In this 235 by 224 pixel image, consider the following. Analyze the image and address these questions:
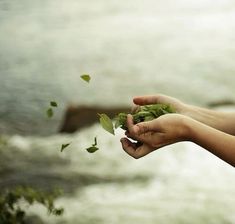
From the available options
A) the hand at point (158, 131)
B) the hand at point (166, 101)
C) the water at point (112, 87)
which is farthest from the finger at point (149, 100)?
the water at point (112, 87)

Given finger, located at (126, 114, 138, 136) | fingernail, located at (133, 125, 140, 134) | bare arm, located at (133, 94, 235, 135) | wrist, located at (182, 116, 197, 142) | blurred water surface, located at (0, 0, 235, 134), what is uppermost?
wrist, located at (182, 116, 197, 142)

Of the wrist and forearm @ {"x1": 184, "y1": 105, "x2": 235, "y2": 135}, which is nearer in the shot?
the wrist

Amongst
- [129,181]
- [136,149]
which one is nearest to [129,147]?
[136,149]

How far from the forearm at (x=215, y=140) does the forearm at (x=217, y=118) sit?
143 millimetres

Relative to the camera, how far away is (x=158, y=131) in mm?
893

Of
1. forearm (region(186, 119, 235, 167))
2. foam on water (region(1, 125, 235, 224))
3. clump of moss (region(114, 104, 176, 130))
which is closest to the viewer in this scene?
forearm (region(186, 119, 235, 167))

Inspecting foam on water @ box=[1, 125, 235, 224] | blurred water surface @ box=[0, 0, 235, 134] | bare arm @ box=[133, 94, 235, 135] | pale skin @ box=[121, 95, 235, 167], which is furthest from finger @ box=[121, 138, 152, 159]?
blurred water surface @ box=[0, 0, 235, 134]

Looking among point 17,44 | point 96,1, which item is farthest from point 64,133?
point 96,1

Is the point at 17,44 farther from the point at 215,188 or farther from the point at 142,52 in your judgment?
the point at 215,188

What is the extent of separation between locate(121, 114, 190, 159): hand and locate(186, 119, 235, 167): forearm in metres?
0.02

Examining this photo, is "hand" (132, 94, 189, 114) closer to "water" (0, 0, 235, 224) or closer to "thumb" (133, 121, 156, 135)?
"thumb" (133, 121, 156, 135)

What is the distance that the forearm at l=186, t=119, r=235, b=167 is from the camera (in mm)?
851

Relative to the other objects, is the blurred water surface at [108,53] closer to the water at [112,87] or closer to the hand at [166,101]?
the water at [112,87]

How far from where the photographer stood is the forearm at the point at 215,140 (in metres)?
0.85
